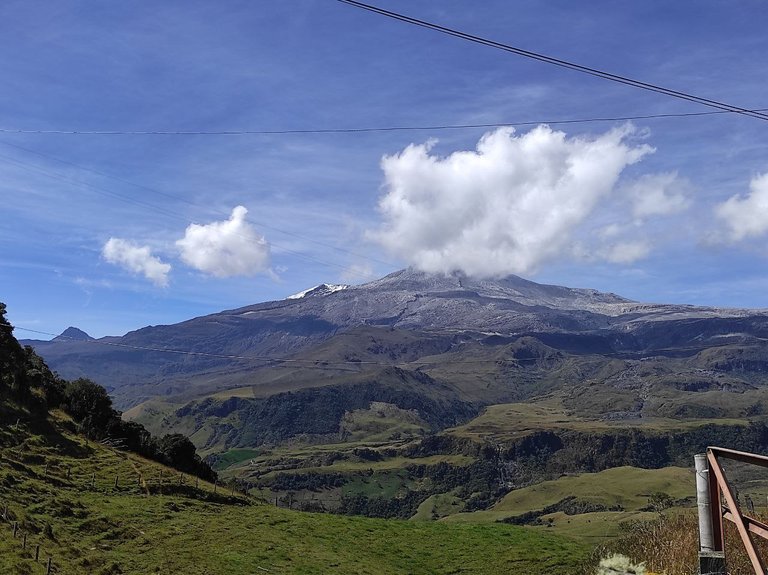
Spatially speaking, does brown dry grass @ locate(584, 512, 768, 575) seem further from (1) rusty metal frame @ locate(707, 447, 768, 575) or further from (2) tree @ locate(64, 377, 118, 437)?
(2) tree @ locate(64, 377, 118, 437)

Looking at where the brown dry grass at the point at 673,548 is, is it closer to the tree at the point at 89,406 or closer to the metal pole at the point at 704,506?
the metal pole at the point at 704,506

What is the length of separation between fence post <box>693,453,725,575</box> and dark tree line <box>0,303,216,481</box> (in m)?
52.9

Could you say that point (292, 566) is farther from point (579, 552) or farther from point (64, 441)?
point (64, 441)

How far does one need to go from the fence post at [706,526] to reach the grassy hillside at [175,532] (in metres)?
24.6

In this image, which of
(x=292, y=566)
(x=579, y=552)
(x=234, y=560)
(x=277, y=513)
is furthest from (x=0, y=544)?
(x=579, y=552)

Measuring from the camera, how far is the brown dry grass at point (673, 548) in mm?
15039

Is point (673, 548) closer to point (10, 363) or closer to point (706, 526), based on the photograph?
point (706, 526)

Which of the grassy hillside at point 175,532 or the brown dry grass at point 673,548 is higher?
the brown dry grass at point 673,548

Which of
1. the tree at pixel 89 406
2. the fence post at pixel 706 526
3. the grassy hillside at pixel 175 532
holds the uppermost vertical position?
the fence post at pixel 706 526

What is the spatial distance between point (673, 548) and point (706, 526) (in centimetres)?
558

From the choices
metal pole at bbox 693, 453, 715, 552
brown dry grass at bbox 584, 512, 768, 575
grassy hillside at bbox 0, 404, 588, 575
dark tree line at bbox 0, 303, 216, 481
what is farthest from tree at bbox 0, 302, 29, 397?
metal pole at bbox 693, 453, 715, 552

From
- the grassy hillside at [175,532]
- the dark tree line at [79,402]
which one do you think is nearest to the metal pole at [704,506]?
the grassy hillside at [175,532]

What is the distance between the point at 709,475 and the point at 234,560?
29.0 m

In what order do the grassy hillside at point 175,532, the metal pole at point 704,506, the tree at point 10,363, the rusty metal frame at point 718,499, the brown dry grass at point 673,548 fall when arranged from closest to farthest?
the rusty metal frame at point 718,499 < the metal pole at point 704,506 < the brown dry grass at point 673,548 < the grassy hillside at point 175,532 < the tree at point 10,363
